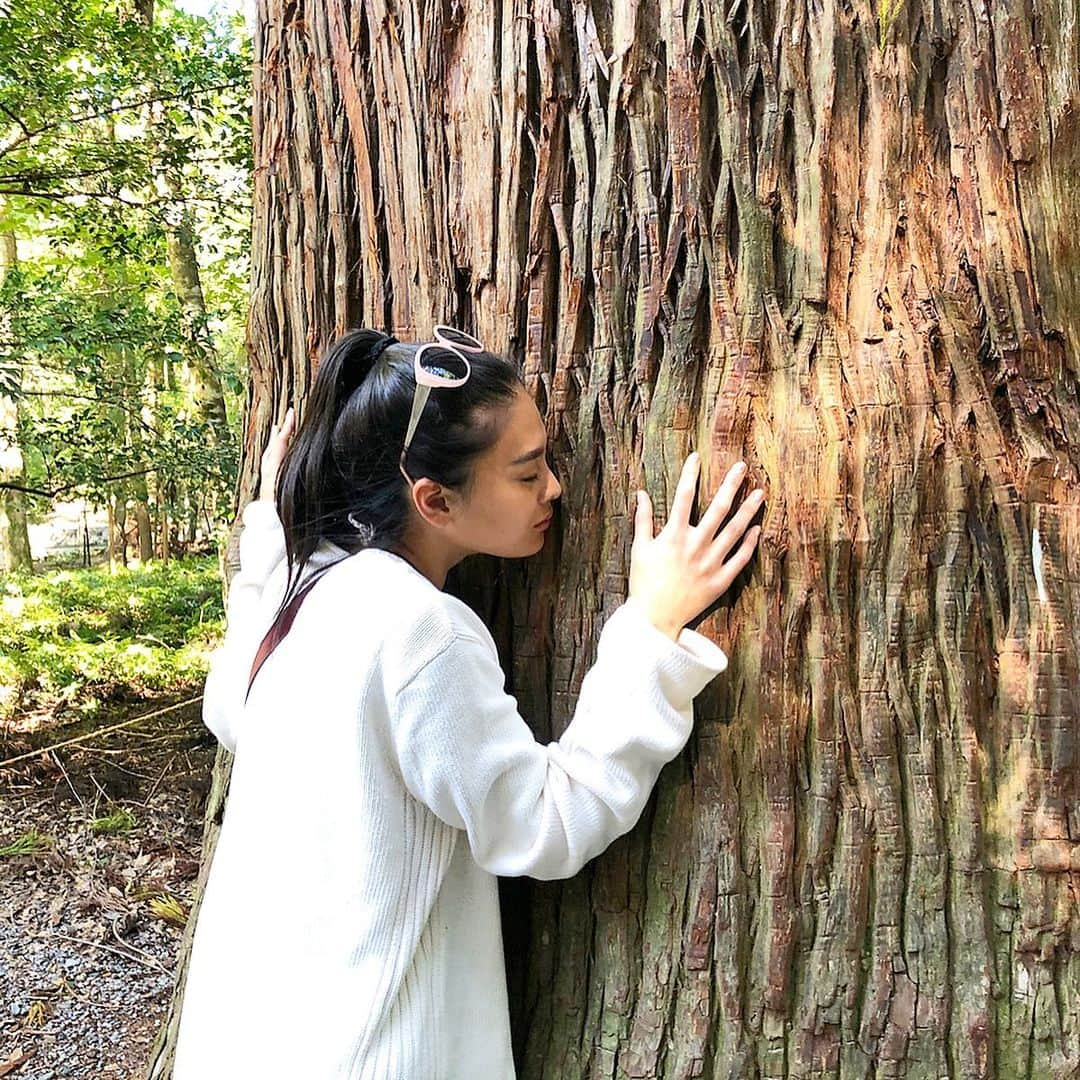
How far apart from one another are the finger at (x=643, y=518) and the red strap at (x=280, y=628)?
21.2 inches

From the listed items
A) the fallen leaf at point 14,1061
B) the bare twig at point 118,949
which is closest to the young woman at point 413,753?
the fallen leaf at point 14,1061

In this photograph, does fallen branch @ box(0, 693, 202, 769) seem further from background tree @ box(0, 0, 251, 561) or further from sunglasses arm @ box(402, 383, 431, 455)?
sunglasses arm @ box(402, 383, 431, 455)

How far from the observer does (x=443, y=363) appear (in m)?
1.63

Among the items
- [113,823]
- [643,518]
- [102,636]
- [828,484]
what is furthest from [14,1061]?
[102,636]

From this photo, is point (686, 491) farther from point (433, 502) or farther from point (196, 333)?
point (196, 333)

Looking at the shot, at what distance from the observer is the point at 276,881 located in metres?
1.50

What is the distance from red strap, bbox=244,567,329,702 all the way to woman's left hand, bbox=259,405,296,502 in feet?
Answer: 1.71

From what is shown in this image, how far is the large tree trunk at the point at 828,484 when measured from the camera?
1.46 meters

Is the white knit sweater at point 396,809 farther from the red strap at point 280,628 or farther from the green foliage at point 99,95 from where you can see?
the green foliage at point 99,95

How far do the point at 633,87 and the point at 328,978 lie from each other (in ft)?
4.83

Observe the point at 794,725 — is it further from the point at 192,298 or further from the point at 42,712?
the point at 192,298

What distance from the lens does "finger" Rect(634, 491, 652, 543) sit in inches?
64.6

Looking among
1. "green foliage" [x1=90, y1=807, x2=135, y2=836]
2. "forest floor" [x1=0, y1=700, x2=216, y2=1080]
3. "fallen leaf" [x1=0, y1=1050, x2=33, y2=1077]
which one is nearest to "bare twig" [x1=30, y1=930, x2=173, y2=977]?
"forest floor" [x1=0, y1=700, x2=216, y2=1080]

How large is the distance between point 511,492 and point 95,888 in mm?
4122
